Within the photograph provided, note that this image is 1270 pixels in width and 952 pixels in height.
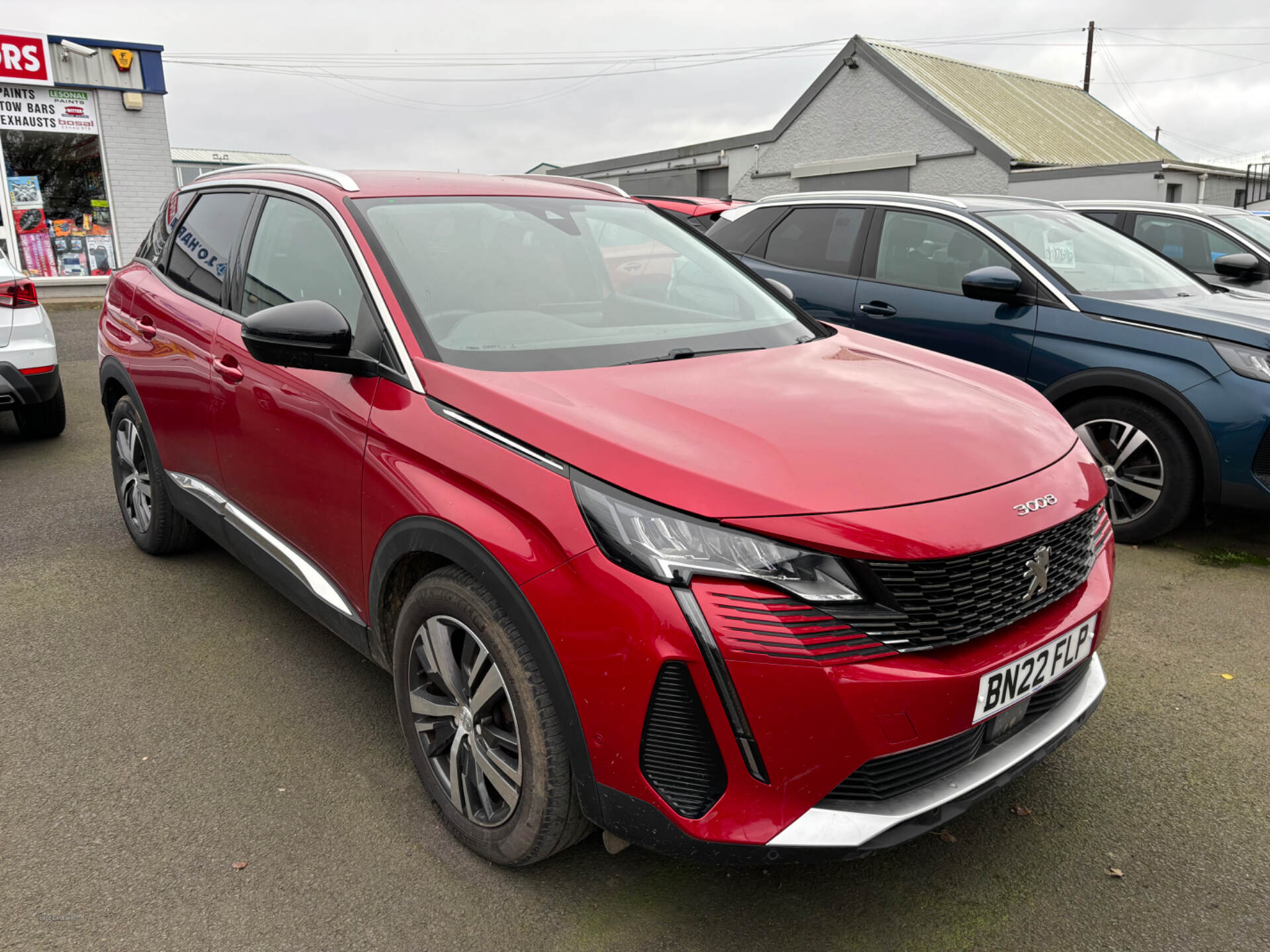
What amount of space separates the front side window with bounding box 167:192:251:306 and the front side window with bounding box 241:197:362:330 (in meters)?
0.25

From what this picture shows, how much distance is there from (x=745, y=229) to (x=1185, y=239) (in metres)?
4.26

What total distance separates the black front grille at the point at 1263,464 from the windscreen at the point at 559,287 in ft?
7.98

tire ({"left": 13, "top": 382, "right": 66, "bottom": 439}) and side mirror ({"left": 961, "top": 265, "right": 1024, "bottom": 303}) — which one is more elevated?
side mirror ({"left": 961, "top": 265, "right": 1024, "bottom": 303})

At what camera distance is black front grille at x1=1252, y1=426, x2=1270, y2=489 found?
169 inches

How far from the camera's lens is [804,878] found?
7.82 ft

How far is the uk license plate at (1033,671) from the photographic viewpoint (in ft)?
6.57

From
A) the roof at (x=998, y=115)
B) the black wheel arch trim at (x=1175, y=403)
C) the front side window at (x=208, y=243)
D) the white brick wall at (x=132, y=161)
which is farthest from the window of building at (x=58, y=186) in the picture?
the roof at (x=998, y=115)

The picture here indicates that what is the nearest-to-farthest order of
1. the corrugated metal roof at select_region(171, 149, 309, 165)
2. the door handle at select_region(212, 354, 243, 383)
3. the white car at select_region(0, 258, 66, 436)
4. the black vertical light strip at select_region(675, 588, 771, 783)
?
the black vertical light strip at select_region(675, 588, 771, 783), the door handle at select_region(212, 354, 243, 383), the white car at select_region(0, 258, 66, 436), the corrugated metal roof at select_region(171, 149, 309, 165)

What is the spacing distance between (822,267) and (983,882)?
427 centimetres

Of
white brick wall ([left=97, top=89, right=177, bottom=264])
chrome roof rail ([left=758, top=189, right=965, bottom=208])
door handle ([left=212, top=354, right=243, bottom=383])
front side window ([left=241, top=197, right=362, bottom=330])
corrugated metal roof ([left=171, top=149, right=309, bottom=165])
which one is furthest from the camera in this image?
corrugated metal roof ([left=171, top=149, right=309, bottom=165])

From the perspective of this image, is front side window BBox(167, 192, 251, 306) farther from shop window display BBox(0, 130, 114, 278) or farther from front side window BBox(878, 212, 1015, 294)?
shop window display BBox(0, 130, 114, 278)

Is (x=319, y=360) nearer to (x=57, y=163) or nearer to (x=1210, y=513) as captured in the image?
(x=1210, y=513)

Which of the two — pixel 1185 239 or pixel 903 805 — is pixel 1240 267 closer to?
pixel 1185 239

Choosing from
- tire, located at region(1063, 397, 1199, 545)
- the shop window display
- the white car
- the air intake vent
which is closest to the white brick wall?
the shop window display
